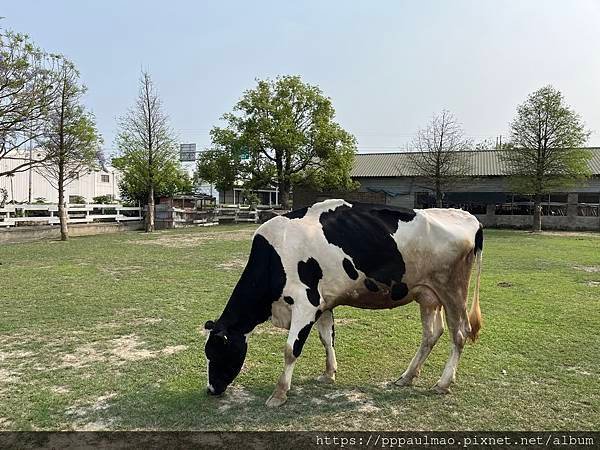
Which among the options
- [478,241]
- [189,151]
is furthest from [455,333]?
[189,151]

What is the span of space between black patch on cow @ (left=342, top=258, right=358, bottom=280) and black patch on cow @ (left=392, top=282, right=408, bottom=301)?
1.22ft

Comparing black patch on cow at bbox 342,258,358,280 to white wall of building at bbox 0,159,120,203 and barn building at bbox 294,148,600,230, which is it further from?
white wall of building at bbox 0,159,120,203

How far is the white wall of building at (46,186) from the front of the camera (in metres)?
36.6

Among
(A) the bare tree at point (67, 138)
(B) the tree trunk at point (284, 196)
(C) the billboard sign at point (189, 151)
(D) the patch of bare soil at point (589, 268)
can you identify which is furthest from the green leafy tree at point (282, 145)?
(C) the billboard sign at point (189, 151)

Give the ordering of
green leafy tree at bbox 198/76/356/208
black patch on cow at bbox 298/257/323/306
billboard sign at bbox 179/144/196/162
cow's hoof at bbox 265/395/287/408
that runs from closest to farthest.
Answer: cow's hoof at bbox 265/395/287/408
black patch on cow at bbox 298/257/323/306
green leafy tree at bbox 198/76/356/208
billboard sign at bbox 179/144/196/162

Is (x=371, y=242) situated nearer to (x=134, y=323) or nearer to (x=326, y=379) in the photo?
(x=326, y=379)

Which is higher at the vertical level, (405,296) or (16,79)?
(16,79)

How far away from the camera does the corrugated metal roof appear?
34.1 metres

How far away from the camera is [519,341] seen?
19.2ft

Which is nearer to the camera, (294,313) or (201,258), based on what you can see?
(294,313)

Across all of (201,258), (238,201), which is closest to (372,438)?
(201,258)

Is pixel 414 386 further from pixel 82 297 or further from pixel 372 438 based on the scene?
pixel 82 297

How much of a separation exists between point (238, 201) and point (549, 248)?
3694 cm

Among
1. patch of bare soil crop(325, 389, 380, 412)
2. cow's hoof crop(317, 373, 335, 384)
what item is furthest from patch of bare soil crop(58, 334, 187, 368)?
patch of bare soil crop(325, 389, 380, 412)
